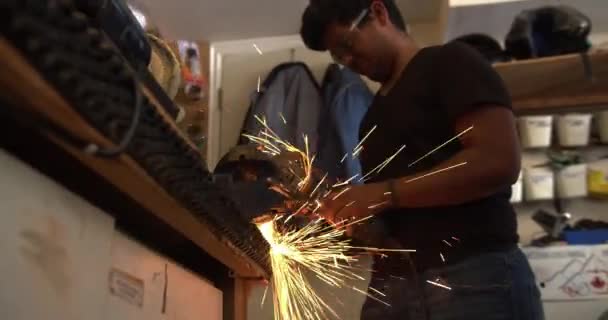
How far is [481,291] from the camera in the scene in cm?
93

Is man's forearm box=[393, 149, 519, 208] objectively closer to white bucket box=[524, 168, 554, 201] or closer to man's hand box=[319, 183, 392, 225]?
man's hand box=[319, 183, 392, 225]

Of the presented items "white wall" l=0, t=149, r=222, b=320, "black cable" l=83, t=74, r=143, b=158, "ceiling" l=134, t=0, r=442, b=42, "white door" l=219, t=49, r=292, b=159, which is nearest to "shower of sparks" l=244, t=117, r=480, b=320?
"white wall" l=0, t=149, r=222, b=320

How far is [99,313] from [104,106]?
29 cm

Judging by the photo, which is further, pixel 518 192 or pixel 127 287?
pixel 518 192

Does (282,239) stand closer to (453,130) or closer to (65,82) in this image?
(453,130)

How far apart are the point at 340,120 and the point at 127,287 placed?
1.28 metres

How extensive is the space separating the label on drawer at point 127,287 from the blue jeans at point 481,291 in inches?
16.4

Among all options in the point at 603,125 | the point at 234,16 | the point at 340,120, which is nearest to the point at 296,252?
the point at 340,120

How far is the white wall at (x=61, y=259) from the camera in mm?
549

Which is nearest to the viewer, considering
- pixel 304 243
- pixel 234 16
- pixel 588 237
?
pixel 304 243

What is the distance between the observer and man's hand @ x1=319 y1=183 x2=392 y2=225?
984mm

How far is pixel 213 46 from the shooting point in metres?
2.47

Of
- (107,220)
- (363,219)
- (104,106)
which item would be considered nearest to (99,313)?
(107,220)

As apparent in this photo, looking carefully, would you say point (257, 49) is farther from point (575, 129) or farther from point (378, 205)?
point (378, 205)
